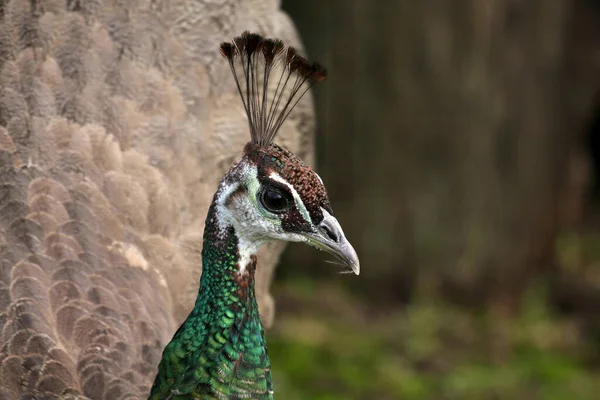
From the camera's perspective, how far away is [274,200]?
1875mm

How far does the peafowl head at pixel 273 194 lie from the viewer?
1854 millimetres

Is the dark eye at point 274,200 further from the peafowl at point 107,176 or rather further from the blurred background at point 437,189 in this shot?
the blurred background at point 437,189

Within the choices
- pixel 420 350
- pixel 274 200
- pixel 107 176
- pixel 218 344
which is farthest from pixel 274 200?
pixel 420 350

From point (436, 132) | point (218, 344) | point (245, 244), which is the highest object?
point (436, 132)

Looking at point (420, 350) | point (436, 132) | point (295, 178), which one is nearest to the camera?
point (295, 178)

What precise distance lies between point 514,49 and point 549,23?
0.22m

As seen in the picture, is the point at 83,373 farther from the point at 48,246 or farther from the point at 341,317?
the point at 341,317

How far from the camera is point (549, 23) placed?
4148mm

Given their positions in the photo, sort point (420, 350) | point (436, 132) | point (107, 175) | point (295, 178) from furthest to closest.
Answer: point (436, 132), point (420, 350), point (107, 175), point (295, 178)

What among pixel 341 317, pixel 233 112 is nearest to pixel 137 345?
pixel 233 112

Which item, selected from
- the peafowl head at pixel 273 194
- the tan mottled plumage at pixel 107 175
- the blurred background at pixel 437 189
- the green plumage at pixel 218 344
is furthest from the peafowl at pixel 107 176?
the blurred background at pixel 437 189

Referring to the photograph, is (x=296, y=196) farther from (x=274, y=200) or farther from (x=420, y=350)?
(x=420, y=350)

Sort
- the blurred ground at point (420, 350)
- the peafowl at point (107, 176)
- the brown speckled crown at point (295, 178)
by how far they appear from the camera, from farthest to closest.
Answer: the blurred ground at point (420, 350) < the peafowl at point (107, 176) < the brown speckled crown at point (295, 178)

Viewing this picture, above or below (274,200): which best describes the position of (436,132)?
above
